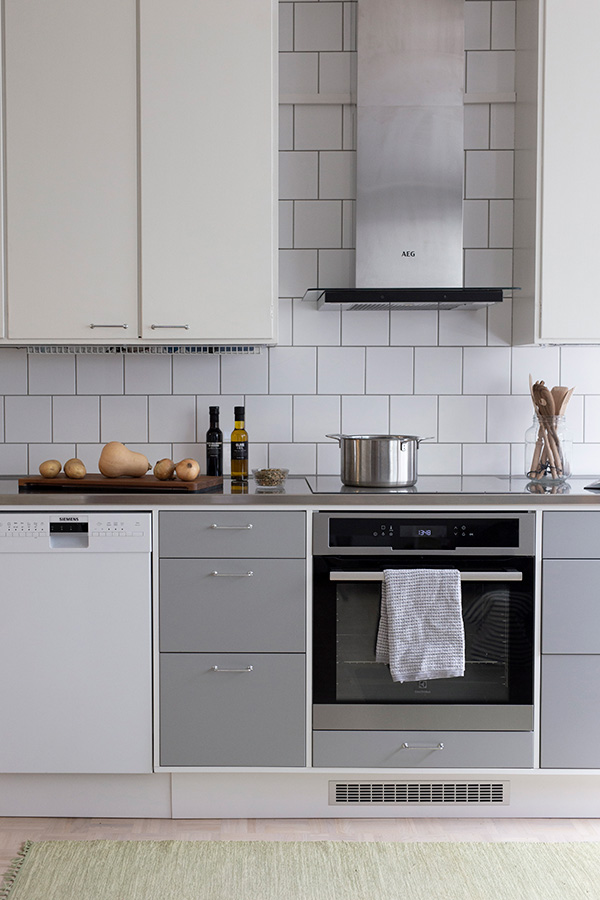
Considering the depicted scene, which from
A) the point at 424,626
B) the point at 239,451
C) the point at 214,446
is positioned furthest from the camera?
the point at 214,446

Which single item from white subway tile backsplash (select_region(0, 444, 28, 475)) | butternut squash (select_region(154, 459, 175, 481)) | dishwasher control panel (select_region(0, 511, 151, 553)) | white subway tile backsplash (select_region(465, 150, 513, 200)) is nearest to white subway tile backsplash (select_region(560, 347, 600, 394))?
white subway tile backsplash (select_region(465, 150, 513, 200))

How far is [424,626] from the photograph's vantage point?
229 centimetres

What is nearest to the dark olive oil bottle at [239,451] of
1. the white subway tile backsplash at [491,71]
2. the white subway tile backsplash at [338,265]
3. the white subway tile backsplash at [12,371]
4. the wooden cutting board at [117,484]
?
the wooden cutting board at [117,484]

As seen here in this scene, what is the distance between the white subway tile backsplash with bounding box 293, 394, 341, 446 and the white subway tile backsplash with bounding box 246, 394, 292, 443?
3 centimetres

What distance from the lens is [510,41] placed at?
288 cm

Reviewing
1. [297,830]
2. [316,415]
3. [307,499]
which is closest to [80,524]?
[307,499]

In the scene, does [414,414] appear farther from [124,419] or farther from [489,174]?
[124,419]

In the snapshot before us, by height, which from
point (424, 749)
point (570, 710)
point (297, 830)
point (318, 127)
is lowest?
point (297, 830)

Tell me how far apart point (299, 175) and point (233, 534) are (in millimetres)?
1411

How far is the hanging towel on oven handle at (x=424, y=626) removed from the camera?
2.29 m

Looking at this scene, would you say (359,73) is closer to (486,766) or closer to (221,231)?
(221,231)

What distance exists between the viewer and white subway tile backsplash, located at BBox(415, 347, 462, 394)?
2.99 m

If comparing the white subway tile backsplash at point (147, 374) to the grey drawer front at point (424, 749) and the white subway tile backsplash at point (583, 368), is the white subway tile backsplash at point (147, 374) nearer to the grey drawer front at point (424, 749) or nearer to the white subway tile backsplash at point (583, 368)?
the grey drawer front at point (424, 749)

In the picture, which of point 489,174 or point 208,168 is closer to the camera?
point 208,168
